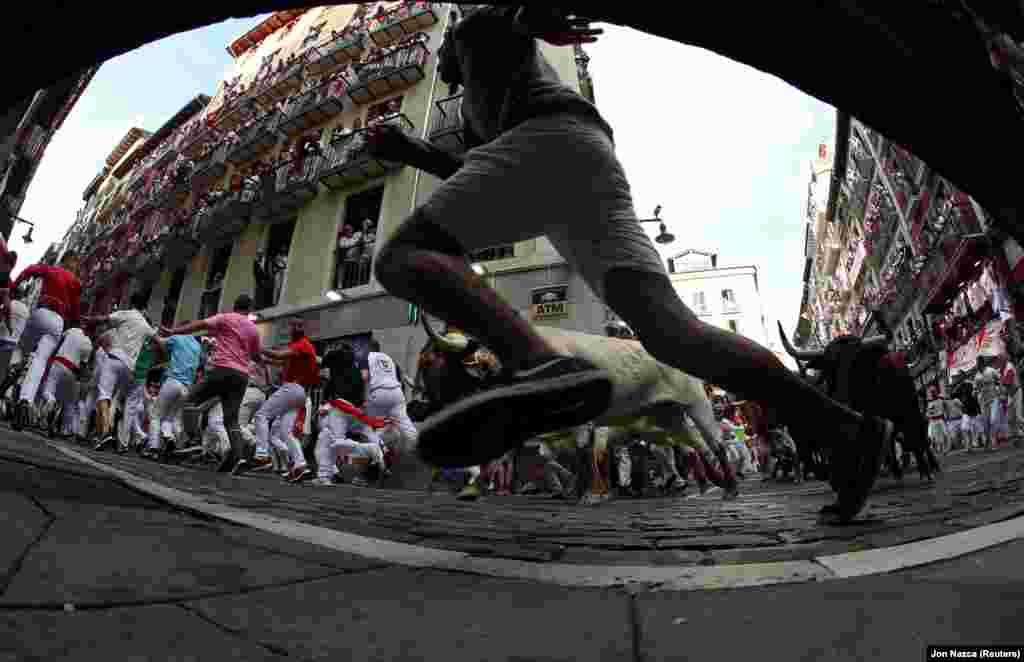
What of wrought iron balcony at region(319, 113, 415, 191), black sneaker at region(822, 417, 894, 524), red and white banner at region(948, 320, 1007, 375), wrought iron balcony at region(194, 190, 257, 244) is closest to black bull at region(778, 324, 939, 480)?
black sneaker at region(822, 417, 894, 524)

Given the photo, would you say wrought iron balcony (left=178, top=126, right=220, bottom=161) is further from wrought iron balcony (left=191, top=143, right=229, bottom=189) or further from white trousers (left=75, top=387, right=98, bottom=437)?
white trousers (left=75, top=387, right=98, bottom=437)

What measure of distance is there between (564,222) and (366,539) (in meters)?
1.33

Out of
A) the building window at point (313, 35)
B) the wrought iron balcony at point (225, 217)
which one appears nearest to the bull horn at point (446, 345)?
the wrought iron balcony at point (225, 217)

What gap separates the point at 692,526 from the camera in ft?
8.55

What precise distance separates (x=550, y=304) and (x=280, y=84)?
20.0 metres

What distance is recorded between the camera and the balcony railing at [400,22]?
71.2ft

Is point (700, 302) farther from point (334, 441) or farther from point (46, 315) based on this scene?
point (46, 315)

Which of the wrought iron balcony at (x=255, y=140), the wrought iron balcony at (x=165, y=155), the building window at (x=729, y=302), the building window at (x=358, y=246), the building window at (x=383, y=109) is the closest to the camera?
the building window at (x=358, y=246)

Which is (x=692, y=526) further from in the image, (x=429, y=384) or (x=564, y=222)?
(x=429, y=384)

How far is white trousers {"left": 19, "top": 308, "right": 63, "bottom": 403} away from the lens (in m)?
7.27

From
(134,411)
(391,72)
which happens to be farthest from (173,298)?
(134,411)

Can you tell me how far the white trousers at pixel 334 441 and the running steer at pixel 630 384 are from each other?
1.45m

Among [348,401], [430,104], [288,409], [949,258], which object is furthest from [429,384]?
[949,258]

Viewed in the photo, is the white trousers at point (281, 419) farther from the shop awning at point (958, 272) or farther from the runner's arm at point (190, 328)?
the shop awning at point (958, 272)
